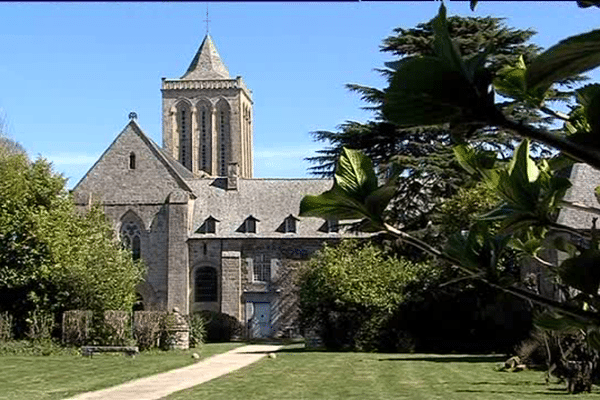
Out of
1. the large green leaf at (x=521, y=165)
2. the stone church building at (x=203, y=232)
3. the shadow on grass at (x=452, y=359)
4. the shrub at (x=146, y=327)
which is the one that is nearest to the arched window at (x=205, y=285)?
the stone church building at (x=203, y=232)

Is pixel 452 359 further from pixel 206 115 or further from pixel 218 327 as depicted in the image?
pixel 206 115

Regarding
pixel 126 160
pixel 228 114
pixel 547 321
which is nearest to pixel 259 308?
pixel 126 160

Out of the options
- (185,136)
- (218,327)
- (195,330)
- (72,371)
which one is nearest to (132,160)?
(218,327)

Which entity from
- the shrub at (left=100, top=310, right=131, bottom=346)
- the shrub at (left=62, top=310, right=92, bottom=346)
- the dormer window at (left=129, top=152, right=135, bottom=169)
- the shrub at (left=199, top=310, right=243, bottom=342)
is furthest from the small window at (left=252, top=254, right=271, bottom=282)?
the shrub at (left=62, top=310, right=92, bottom=346)

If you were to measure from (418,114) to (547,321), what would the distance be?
741mm

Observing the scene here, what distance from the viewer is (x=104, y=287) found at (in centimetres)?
3234

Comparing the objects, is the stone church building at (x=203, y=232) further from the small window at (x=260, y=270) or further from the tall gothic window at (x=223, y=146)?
the tall gothic window at (x=223, y=146)

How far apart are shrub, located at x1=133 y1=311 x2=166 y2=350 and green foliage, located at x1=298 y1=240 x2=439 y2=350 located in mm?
5407

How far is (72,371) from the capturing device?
21.4 meters

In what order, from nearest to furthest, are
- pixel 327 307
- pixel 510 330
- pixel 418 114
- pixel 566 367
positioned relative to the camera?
pixel 418 114
pixel 566 367
pixel 510 330
pixel 327 307

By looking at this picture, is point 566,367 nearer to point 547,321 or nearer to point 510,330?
point 510,330

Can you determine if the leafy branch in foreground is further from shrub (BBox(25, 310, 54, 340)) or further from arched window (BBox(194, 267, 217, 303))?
arched window (BBox(194, 267, 217, 303))

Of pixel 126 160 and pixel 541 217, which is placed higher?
pixel 126 160

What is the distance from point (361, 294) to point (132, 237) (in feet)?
64.1
